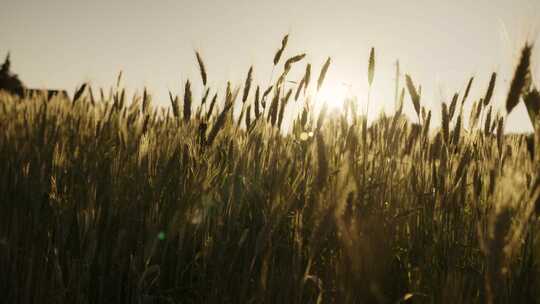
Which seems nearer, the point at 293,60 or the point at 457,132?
the point at 457,132

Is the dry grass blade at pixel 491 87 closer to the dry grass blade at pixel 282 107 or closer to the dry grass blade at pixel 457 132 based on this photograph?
the dry grass blade at pixel 457 132

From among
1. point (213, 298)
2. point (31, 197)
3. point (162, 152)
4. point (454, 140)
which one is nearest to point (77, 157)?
point (162, 152)

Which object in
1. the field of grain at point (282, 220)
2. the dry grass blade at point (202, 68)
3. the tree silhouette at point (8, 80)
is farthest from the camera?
the tree silhouette at point (8, 80)

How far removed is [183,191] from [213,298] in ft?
1.32

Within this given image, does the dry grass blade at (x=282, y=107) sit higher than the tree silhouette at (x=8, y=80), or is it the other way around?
the tree silhouette at (x=8, y=80)

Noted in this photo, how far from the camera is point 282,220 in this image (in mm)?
1232

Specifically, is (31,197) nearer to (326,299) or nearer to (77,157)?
(77,157)

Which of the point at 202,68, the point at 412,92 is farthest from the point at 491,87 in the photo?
the point at 202,68

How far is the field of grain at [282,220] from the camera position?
2.62ft

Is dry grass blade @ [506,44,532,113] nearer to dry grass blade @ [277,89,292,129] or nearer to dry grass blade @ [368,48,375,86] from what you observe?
dry grass blade @ [368,48,375,86]

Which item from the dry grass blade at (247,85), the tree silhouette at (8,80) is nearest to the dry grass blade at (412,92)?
the dry grass blade at (247,85)

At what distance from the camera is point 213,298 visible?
899 mm

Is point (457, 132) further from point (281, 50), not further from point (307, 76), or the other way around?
point (281, 50)

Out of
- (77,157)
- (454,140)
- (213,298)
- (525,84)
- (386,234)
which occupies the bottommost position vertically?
(213,298)
